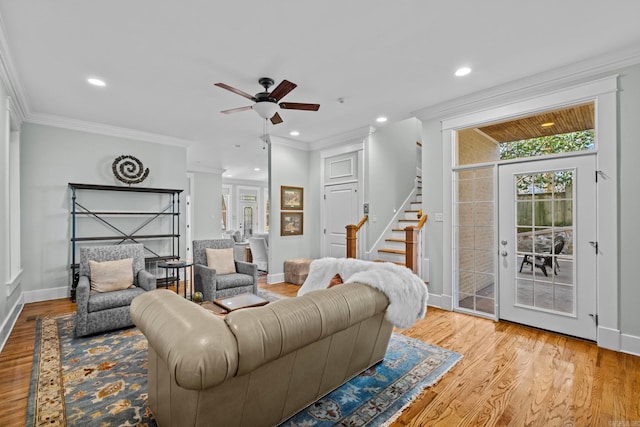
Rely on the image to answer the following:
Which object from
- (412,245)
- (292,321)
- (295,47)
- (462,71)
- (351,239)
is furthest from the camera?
(351,239)

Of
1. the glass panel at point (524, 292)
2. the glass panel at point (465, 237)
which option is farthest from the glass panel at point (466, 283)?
the glass panel at point (524, 292)

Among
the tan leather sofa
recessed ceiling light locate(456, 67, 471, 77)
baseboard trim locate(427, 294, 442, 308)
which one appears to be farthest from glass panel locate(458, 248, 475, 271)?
the tan leather sofa

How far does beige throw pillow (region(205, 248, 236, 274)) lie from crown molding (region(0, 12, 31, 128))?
2865 millimetres

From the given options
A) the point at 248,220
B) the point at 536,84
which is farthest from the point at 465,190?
the point at 248,220

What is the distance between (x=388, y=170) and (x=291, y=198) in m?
1.98

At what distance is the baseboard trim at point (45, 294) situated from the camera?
4.44 metres

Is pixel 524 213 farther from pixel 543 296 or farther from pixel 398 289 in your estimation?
pixel 398 289

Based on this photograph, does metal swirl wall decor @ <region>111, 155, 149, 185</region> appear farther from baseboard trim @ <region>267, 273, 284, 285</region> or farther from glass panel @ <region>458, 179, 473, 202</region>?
glass panel @ <region>458, 179, 473, 202</region>

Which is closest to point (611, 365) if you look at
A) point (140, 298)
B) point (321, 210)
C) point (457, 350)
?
point (457, 350)

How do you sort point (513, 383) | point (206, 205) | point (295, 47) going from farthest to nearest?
point (206, 205), point (295, 47), point (513, 383)

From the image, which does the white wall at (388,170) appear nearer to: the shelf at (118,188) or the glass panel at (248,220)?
the shelf at (118,188)

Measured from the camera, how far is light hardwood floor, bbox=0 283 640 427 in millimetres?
1969

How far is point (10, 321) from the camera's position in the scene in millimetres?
3369

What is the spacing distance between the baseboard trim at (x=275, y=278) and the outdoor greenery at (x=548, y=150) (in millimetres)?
4188
